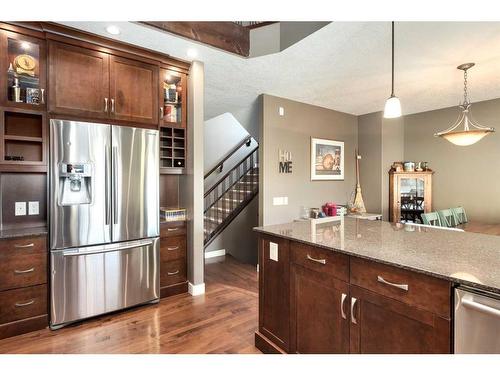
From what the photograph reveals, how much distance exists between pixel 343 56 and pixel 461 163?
136 inches

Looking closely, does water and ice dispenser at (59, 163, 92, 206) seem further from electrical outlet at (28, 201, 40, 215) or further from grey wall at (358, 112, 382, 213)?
grey wall at (358, 112, 382, 213)

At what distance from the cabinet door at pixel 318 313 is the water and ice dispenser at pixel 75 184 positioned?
2.06m

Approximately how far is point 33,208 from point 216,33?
2.54 metres

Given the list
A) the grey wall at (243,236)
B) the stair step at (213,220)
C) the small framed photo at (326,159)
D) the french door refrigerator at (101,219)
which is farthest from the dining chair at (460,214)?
the french door refrigerator at (101,219)

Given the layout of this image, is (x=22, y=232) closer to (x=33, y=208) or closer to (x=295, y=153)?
(x=33, y=208)

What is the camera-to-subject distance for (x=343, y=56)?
2904 millimetres

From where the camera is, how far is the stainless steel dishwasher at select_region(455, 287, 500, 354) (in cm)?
106

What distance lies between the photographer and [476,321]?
1.08m

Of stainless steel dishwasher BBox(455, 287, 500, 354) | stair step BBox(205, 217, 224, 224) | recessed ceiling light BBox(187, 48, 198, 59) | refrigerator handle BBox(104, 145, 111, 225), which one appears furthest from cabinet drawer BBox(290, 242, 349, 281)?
stair step BBox(205, 217, 224, 224)

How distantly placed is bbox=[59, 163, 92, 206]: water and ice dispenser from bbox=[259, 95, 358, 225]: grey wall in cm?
234

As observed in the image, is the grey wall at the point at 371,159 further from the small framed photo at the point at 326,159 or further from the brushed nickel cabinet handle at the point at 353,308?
the brushed nickel cabinet handle at the point at 353,308

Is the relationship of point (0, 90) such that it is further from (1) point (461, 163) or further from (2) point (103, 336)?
(1) point (461, 163)

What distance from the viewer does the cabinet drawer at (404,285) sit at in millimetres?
1169

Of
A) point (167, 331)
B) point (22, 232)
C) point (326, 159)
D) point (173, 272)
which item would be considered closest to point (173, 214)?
point (173, 272)
